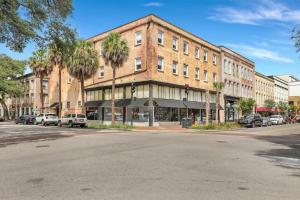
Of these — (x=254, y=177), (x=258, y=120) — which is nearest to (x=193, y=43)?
(x=258, y=120)

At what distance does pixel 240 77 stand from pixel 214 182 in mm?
55882

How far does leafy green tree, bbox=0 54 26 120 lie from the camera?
199 ft

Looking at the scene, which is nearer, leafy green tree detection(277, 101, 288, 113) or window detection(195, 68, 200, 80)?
window detection(195, 68, 200, 80)

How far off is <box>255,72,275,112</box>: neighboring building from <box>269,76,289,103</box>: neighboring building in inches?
178

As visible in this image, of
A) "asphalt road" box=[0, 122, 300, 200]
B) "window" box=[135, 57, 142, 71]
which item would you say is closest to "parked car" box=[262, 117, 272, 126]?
"window" box=[135, 57, 142, 71]

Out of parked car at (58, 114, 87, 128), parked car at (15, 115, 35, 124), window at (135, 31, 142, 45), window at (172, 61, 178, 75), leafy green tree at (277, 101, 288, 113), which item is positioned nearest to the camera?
parked car at (58, 114, 87, 128)

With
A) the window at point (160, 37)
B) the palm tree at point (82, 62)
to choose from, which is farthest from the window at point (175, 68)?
the palm tree at point (82, 62)

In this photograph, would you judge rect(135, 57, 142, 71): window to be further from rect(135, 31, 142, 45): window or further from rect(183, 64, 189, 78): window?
rect(183, 64, 189, 78): window

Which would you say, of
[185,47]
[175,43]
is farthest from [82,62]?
[185,47]

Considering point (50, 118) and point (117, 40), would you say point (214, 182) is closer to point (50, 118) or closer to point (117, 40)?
point (117, 40)

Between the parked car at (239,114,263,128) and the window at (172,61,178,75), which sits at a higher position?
the window at (172,61,178,75)

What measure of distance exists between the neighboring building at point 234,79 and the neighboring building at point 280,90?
837 inches

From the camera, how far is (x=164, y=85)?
131ft

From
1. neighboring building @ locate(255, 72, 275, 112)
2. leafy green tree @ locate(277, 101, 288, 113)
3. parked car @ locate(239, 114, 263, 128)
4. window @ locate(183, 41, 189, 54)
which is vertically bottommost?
parked car @ locate(239, 114, 263, 128)
